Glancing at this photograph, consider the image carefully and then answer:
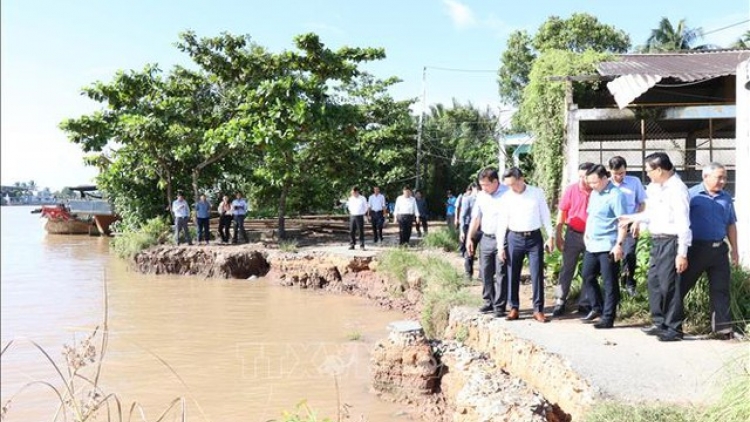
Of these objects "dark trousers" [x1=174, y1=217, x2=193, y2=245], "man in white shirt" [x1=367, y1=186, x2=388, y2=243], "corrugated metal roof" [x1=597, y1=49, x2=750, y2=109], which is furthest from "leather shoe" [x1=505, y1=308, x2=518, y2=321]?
"dark trousers" [x1=174, y1=217, x2=193, y2=245]

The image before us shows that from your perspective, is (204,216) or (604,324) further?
(204,216)

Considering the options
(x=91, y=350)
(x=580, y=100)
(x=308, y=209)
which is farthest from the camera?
(x=308, y=209)

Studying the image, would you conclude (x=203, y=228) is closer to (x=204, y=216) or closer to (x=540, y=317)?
(x=204, y=216)

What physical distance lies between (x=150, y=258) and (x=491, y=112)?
2052 centimetres

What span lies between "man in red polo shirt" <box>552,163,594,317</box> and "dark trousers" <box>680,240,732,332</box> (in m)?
1.22

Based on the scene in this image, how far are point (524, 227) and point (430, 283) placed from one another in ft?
11.1

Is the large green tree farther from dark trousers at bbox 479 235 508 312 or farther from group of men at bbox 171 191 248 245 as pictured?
dark trousers at bbox 479 235 508 312

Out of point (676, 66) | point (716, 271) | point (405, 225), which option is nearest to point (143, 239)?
point (405, 225)

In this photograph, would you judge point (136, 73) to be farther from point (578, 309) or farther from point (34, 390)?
point (578, 309)

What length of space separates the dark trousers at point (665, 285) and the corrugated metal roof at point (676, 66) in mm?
4936

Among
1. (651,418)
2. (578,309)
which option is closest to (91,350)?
(651,418)

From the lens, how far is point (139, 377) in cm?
652

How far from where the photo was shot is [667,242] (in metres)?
5.23

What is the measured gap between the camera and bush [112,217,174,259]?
15.9 m
